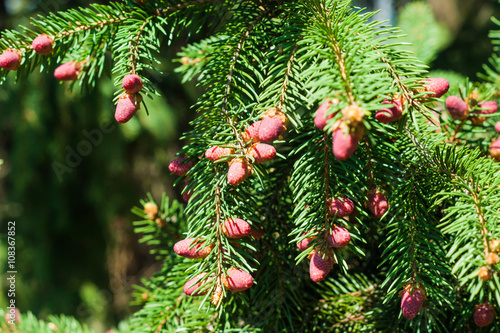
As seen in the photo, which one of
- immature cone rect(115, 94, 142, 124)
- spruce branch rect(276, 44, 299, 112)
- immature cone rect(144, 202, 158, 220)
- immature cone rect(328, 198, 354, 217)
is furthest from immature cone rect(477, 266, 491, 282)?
immature cone rect(144, 202, 158, 220)

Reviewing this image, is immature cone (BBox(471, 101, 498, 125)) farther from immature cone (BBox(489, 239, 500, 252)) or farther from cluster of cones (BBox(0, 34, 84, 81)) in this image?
cluster of cones (BBox(0, 34, 84, 81))

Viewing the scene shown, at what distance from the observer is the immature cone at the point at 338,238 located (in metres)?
0.35

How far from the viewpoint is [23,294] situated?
4.71 feet

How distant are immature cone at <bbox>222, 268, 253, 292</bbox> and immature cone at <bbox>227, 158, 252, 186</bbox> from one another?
0.09 metres

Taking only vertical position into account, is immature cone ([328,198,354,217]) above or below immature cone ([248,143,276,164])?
below

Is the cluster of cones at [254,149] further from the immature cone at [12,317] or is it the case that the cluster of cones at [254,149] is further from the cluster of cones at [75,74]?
the immature cone at [12,317]

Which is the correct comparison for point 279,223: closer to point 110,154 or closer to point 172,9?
point 172,9

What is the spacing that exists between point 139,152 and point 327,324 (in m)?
1.27

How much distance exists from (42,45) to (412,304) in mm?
489

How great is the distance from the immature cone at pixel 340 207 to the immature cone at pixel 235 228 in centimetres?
8

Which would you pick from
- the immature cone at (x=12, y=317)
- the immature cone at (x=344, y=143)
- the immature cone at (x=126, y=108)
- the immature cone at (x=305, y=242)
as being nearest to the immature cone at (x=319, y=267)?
the immature cone at (x=305, y=242)

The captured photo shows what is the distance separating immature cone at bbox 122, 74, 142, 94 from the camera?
406 mm

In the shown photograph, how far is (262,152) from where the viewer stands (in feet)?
1.19

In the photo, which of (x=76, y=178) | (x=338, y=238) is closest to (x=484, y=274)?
(x=338, y=238)
